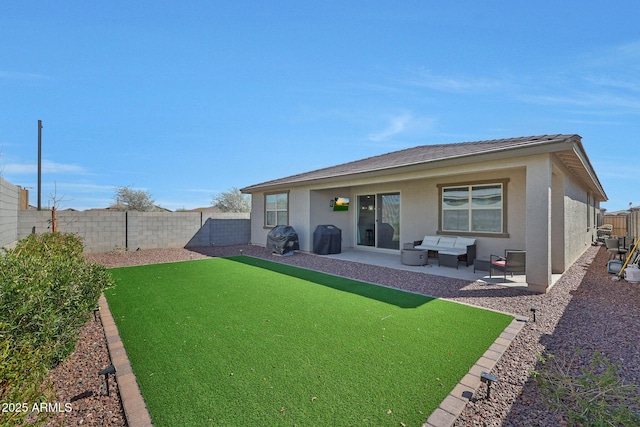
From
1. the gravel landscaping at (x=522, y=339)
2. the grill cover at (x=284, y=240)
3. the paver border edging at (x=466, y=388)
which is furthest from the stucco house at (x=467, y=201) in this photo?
the paver border edging at (x=466, y=388)

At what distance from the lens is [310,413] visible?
2350mm

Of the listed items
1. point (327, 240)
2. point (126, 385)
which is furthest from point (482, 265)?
point (126, 385)

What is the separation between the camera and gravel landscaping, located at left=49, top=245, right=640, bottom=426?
8.00 feet

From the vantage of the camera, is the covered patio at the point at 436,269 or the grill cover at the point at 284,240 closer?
the covered patio at the point at 436,269

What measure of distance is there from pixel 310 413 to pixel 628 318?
569 cm

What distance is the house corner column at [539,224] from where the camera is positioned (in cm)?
592

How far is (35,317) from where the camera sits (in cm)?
249

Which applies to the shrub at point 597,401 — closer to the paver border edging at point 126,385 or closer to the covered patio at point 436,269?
the paver border edging at point 126,385

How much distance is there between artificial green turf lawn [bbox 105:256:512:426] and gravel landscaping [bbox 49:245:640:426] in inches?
12.9

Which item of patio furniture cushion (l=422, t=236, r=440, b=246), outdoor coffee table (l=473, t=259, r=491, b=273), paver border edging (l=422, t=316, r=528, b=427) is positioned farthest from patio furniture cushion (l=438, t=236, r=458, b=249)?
paver border edging (l=422, t=316, r=528, b=427)

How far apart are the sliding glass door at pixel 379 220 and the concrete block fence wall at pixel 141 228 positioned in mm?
6962

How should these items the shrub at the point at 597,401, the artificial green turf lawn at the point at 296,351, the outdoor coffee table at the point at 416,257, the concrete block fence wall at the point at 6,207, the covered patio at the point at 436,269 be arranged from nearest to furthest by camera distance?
the shrub at the point at 597,401
the artificial green turf lawn at the point at 296,351
the concrete block fence wall at the point at 6,207
the covered patio at the point at 436,269
the outdoor coffee table at the point at 416,257

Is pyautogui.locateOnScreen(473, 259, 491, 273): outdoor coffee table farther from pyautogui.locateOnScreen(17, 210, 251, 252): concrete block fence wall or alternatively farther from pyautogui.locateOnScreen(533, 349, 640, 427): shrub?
pyautogui.locateOnScreen(17, 210, 251, 252): concrete block fence wall

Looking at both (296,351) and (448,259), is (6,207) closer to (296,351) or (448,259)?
(296,351)
